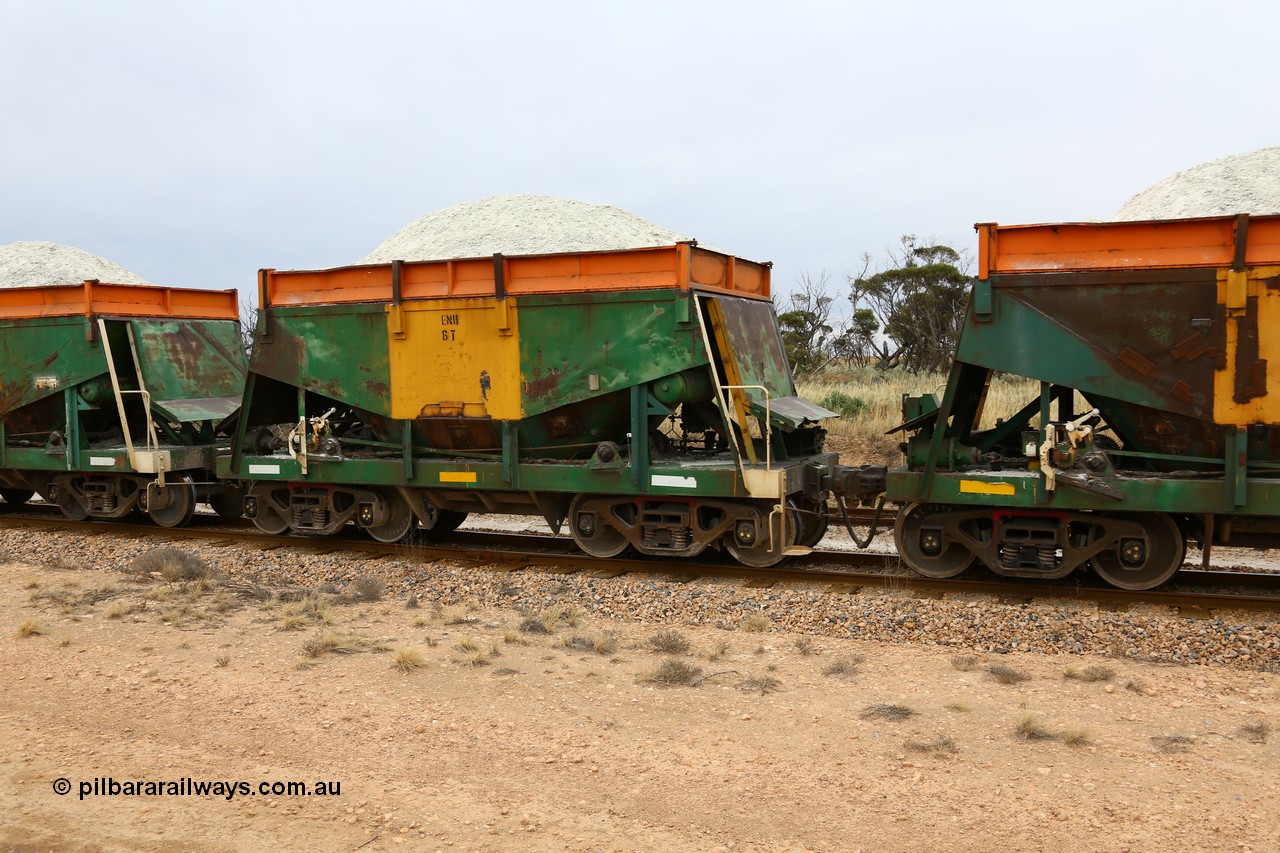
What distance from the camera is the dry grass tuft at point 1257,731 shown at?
5.36m

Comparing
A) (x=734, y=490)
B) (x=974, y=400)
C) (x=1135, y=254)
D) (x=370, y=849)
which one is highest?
(x=1135, y=254)

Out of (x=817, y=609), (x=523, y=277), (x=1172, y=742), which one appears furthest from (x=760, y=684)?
(x=523, y=277)

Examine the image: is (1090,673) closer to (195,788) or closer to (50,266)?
(195,788)

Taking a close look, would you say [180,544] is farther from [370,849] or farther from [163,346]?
[370,849]

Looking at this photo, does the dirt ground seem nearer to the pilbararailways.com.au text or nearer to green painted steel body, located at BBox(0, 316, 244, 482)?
the pilbararailways.com.au text

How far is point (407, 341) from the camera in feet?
35.4

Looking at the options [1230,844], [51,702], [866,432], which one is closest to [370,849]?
[51,702]

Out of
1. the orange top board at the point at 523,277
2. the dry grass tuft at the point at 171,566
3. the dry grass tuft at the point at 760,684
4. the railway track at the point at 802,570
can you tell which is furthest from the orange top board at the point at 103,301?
the dry grass tuft at the point at 760,684

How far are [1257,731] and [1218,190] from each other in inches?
869

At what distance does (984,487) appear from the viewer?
343 inches

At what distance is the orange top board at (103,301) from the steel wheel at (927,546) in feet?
34.1

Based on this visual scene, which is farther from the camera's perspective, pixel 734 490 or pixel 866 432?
pixel 866 432

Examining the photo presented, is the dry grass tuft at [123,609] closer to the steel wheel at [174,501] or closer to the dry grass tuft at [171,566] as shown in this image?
the dry grass tuft at [171,566]

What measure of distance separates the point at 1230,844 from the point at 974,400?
5627mm
